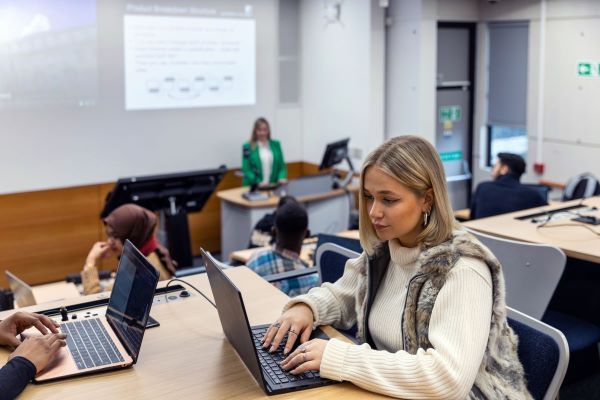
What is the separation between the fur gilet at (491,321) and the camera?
1.78 m

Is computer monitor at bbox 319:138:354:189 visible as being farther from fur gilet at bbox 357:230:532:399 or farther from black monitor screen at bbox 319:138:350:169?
fur gilet at bbox 357:230:532:399

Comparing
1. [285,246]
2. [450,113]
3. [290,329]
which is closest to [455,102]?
[450,113]

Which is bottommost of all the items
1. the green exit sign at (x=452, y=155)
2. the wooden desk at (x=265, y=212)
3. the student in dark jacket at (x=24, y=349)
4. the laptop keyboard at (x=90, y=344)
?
the wooden desk at (x=265, y=212)

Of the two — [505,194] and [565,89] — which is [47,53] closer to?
[505,194]

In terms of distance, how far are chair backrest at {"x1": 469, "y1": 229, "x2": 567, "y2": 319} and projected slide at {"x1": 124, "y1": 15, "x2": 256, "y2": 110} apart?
14.5 ft

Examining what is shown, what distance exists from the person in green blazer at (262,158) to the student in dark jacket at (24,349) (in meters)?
4.90

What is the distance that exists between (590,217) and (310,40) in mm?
4402

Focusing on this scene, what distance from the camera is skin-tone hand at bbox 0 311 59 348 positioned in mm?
2017

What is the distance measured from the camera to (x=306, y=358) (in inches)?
70.1

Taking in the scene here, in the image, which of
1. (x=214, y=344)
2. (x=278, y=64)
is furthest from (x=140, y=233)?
(x=278, y=64)

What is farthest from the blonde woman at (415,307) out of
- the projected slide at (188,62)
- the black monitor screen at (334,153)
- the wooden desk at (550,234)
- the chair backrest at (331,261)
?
the projected slide at (188,62)

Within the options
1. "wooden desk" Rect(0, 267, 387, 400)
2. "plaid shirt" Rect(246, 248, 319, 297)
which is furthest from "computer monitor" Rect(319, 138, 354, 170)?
"wooden desk" Rect(0, 267, 387, 400)

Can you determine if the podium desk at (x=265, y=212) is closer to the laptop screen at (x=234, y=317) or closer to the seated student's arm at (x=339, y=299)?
Answer: the seated student's arm at (x=339, y=299)

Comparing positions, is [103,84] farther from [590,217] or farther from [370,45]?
[590,217]
